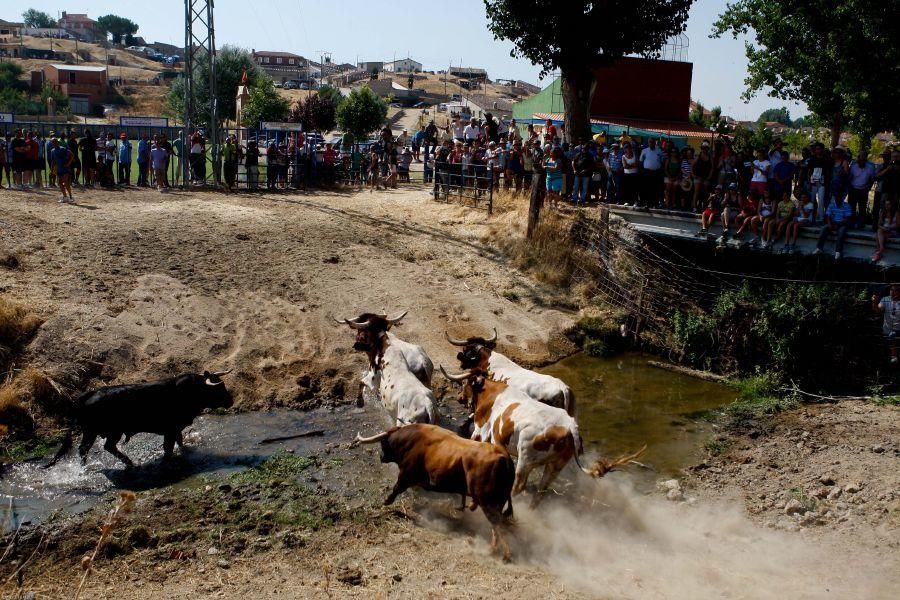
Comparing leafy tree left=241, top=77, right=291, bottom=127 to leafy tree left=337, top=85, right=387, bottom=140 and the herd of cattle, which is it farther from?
the herd of cattle

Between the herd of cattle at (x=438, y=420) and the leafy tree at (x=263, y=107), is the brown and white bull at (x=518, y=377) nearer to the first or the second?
the herd of cattle at (x=438, y=420)

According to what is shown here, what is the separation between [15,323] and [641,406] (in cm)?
985

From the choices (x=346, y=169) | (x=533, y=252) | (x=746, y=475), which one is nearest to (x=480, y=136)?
(x=346, y=169)

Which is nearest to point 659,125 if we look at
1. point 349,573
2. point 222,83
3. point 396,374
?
point 396,374

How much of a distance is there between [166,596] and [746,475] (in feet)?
23.4

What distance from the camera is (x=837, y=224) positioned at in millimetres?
15602

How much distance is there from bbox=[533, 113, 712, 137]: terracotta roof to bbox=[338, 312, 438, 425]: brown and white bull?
22549mm

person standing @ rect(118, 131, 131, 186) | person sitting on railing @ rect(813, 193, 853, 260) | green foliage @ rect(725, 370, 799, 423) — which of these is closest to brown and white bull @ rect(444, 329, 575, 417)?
green foliage @ rect(725, 370, 799, 423)

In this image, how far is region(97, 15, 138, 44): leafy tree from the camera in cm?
18562

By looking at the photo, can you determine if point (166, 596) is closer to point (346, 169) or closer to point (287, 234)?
point (287, 234)

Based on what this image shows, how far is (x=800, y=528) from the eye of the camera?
941 cm

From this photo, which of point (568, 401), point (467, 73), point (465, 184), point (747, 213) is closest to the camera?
point (568, 401)

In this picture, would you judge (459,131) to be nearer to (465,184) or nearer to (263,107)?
(465,184)

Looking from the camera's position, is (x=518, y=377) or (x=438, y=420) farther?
(x=518, y=377)
